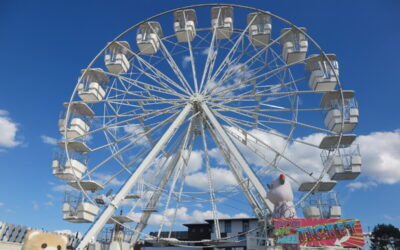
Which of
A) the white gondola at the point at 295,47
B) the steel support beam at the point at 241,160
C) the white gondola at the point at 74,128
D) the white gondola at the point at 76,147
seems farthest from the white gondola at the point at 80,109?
the white gondola at the point at 295,47

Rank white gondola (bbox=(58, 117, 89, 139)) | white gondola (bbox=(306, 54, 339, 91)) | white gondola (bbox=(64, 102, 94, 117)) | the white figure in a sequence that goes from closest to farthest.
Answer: the white figure < white gondola (bbox=(306, 54, 339, 91)) < white gondola (bbox=(58, 117, 89, 139)) < white gondola (bbox=(64, 102, 94, 117))

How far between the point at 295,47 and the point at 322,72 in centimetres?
165

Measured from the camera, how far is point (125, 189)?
1201cm

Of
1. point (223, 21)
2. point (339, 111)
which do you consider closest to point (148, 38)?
point (223, 21)

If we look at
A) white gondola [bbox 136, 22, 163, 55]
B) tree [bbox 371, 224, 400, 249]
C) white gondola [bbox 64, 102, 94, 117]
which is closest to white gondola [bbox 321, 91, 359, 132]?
white gondola [bbox 136, 22, 163, 55]

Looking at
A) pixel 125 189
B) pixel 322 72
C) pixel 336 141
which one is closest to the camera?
pixel 125 189

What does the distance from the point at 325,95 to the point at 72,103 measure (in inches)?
448

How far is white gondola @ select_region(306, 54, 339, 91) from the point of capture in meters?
14.1

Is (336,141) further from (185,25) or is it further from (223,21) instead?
(185,25)

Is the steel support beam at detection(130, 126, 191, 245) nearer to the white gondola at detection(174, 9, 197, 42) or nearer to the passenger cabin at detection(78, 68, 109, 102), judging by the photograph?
the passenger cabin at detection(78, 68, 109, 102)

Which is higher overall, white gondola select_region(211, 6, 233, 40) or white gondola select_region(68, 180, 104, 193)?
white gondola select_region(211, 6, 233, 40)

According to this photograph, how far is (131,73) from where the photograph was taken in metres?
16.7

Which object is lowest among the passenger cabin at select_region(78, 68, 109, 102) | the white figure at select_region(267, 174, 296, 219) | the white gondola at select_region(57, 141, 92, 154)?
the white figure at select_region(267, 174, 296, 219)

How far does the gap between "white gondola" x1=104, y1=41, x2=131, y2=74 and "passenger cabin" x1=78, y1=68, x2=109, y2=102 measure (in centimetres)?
56
